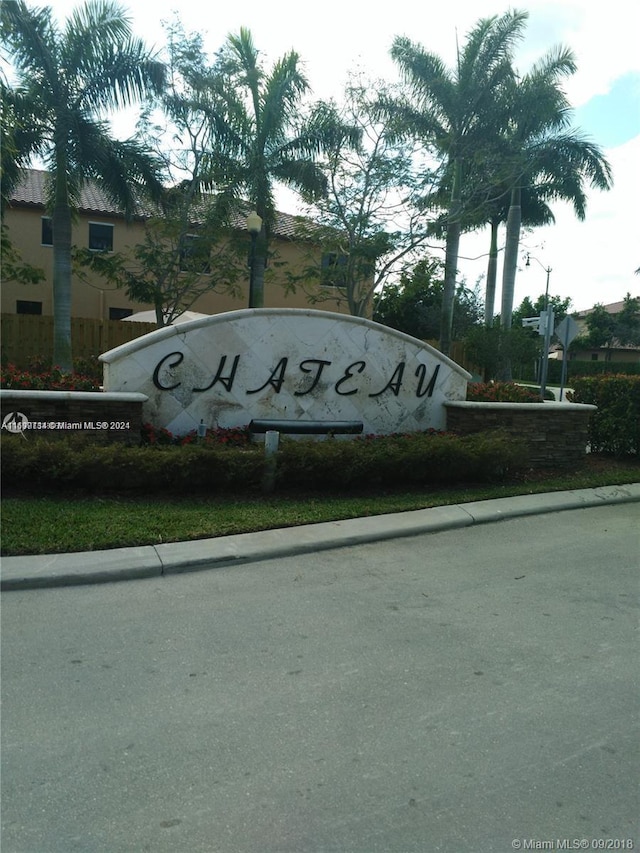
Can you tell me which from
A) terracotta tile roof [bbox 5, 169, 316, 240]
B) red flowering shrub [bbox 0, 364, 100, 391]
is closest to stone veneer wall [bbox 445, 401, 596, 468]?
red flowering shrub [bbox 0, 364, 100, 391]

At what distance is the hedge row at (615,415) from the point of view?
39.5 feet

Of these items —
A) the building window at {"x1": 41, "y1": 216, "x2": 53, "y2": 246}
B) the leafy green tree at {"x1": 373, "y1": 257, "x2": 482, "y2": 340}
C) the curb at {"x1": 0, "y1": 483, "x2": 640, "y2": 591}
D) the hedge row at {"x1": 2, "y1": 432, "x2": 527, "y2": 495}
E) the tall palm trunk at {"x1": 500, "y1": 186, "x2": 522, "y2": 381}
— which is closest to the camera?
the curb at {"x1": 0, "y1": 483, "x2": 640, "y2": 591}

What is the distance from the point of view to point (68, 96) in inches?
617

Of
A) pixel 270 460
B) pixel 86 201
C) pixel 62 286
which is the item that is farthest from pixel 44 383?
pixel 86 201

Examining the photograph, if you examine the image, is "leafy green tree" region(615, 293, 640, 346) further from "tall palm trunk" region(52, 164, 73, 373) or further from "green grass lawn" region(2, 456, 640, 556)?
"green grass lawn" region(2, 456, 640, 556)

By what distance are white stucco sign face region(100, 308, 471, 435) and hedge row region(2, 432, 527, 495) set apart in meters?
1.00

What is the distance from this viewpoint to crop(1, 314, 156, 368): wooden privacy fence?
2022 cm

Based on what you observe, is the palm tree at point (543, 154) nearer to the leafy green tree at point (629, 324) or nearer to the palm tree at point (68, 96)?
the palm tree at point (68, 96)

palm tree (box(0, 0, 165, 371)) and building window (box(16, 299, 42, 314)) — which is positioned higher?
palm tree (box(0, 0, 165, 371))

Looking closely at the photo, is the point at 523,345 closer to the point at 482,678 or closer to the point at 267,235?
the point at 267,235

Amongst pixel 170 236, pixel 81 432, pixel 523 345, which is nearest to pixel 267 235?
pixel 170 236

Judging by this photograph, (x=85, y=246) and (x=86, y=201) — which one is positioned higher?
(x=86, y=201)

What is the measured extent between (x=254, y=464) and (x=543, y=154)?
2098 cm

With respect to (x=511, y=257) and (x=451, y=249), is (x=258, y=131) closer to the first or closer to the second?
(x=451, y=249)
